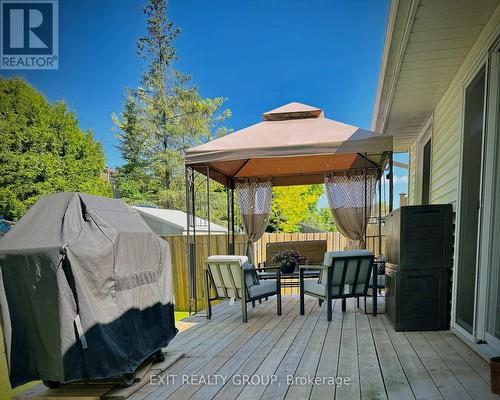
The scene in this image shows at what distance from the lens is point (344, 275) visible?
420cm

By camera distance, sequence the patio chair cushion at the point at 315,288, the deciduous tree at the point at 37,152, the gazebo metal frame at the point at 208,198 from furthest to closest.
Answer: the deciduous tree at the point at 37,152 → the gazebo metal frame at the point at 208,198 → the patio chair cushion at the point at 315,288

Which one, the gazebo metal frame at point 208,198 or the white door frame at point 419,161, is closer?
the gazebo metal frame at point 208,198

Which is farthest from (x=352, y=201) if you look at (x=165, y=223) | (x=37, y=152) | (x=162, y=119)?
(x=37, y=152)

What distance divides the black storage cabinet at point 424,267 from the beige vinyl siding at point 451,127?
1.33 ft

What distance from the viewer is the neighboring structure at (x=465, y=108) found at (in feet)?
8.58

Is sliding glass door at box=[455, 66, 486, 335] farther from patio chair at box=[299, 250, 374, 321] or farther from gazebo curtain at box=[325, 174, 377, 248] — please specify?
gazebo curtain at box=[325, 174, 377, 248]

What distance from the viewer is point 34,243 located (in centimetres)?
218

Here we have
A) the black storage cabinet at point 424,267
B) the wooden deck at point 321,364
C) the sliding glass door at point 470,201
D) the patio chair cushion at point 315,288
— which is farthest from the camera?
the patio chair cushion at point 315,288

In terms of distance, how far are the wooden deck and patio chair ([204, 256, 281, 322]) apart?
1.28 ft

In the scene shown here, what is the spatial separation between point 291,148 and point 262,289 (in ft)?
6.14

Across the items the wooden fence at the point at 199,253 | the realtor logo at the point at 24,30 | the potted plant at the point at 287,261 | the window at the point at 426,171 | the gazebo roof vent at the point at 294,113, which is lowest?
the wooden fence at the point at 199,253

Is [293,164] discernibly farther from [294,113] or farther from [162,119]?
[162,119]

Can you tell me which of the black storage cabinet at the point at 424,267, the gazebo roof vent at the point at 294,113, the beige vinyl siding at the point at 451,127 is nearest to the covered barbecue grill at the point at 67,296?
the black storage cabinet at the point at 424,267

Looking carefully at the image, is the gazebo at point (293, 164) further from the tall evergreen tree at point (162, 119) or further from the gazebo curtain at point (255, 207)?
the tall evergreen tree at point (162, 119)
